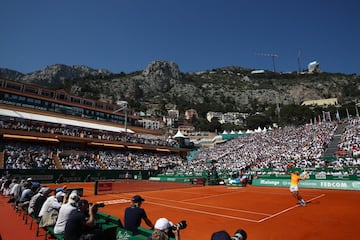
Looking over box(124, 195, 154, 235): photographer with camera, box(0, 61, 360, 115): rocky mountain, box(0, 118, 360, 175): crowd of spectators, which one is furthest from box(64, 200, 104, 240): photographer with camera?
box(0, 61, 360, 115): rocky mountain

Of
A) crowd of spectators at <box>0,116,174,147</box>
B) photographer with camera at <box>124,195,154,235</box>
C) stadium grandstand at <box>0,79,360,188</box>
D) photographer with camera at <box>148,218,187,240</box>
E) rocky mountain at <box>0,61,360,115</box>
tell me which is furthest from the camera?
rocky mountain at <box>0,61,360,115</box>

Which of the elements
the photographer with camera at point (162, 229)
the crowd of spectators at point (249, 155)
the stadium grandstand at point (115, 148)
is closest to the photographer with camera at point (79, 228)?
the photographer with camera at point (162, 229)

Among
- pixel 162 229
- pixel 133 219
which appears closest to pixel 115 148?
pixel 133 219

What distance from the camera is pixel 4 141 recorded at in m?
35.3

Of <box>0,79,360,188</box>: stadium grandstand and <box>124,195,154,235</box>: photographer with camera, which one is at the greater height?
<box>0,79,360,188</box>: stadium grandstand

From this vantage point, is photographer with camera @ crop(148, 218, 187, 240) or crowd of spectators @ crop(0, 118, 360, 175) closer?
photographer with camera @ crop(148, 218, 187, 240)

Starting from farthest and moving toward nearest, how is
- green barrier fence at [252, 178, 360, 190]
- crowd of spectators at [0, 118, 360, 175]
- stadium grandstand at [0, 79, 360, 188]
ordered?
1. crowd of spectators at [0, 118, 360, 175]
2. stadium grandstand at [0, 79, 360, 188]
3. green barrier fence at [252, 178, 360, 190]

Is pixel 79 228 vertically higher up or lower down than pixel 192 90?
lower down

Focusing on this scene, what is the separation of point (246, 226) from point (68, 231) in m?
6.46

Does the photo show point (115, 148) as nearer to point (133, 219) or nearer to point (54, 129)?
point (54, 129)

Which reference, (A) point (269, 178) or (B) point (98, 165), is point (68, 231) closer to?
(A) point (269, 178)

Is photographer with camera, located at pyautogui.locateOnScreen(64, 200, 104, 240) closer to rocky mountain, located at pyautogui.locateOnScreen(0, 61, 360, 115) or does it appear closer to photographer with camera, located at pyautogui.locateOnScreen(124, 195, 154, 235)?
photographer with camera, located at pyautogui.locateOnScreen(124, 195, 154, 235)

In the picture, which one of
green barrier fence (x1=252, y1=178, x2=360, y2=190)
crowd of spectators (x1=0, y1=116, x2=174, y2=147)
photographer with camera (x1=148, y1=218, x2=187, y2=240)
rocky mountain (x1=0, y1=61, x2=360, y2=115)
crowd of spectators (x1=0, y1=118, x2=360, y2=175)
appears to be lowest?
green barrier fence (x1=252, y1=178, x2=360, y2=190)

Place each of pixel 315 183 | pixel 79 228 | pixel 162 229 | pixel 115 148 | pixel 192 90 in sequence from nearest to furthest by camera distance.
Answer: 1. pixel 162 229
2. pixel 79 228
3. pixel 315 183
4. pixel 115 148
5. pixel 192 90
